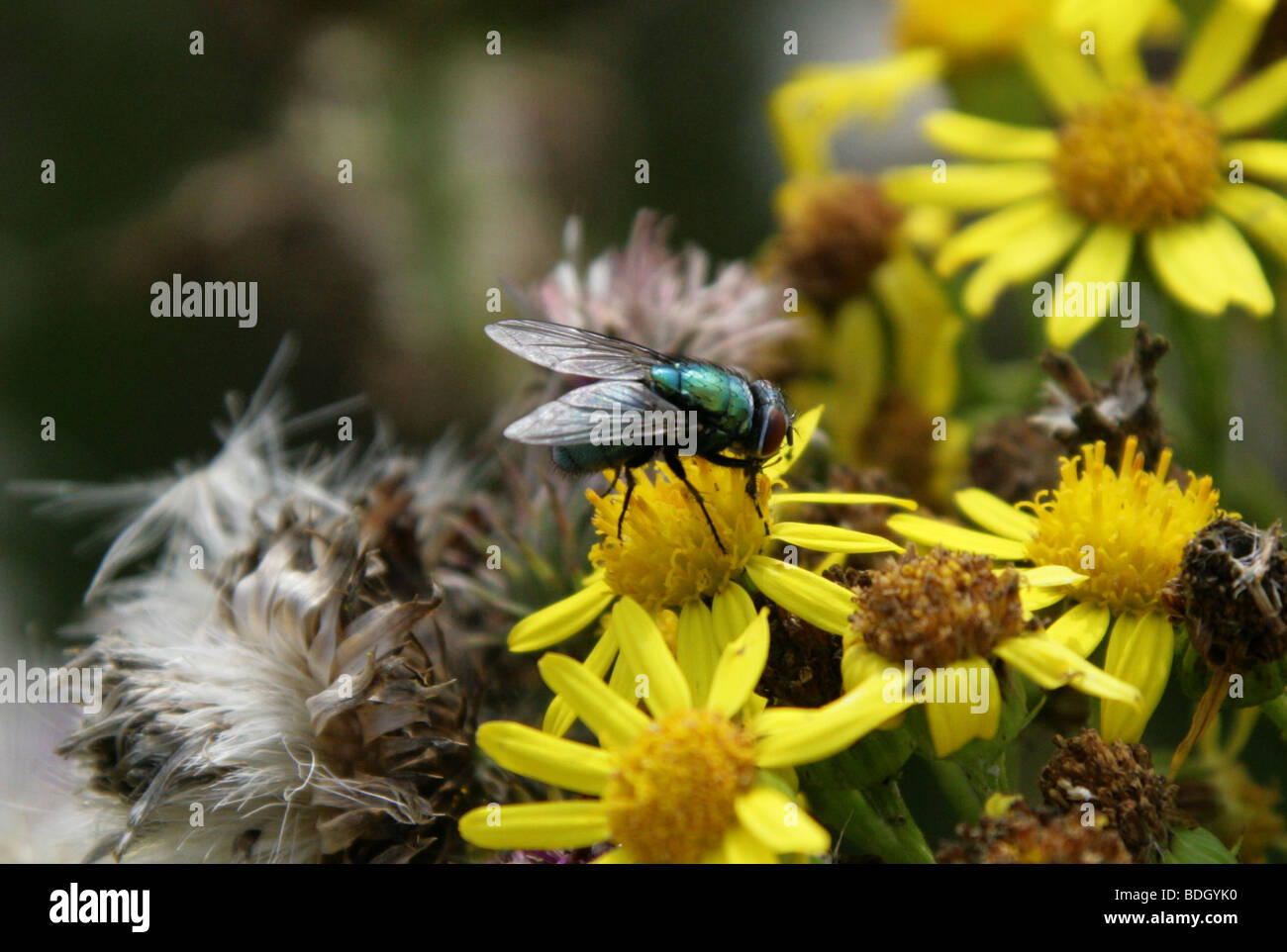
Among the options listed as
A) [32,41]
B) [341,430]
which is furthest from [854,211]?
[32,41]

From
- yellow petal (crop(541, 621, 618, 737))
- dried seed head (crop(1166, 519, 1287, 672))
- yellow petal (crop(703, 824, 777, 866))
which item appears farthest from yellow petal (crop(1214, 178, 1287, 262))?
yellow petal (crop(703, 824, 777, 866))

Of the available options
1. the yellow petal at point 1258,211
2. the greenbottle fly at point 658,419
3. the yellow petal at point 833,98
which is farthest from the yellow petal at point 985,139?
the greenbottle fly at point 658,419

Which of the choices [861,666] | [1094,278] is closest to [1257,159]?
[1094,278]

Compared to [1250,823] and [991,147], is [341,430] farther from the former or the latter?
[1250,823]

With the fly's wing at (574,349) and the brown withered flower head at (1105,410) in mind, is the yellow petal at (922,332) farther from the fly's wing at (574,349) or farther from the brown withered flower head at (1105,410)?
the fly's wing at (574,349)

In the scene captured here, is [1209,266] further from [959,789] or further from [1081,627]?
[959,789]
